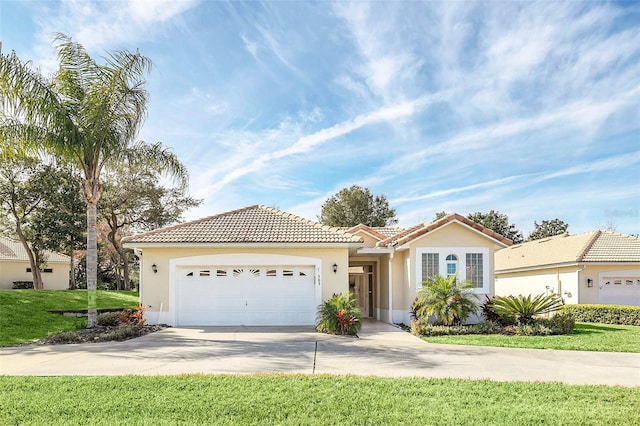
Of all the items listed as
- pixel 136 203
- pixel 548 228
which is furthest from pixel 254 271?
pixel 548 228

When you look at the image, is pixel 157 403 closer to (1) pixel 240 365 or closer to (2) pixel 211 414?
(2) pixel 211 414

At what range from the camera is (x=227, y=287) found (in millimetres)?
16922

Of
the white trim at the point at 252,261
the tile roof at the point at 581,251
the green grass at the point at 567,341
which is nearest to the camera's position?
the green grass at the point at 567,341

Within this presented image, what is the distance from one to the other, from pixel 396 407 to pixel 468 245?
12.2 meters

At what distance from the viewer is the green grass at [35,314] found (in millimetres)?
14281

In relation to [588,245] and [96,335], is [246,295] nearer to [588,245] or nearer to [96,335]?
[96,335]

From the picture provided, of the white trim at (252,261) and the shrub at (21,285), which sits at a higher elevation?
the white trim at (252,261)

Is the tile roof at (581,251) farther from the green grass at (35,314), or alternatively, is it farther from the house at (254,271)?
the green grass at (35,314)

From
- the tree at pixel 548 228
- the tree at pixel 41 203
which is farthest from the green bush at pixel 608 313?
the tree at pixel 548 228

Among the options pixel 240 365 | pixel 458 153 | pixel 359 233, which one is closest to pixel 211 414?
pixel 240 365

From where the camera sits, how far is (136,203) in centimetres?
3409

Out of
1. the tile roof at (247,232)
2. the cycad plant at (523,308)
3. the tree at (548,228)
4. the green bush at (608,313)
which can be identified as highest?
the tree at (548,228)

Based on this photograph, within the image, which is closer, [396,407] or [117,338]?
[396,407]

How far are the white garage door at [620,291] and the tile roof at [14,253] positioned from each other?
37.8 m
